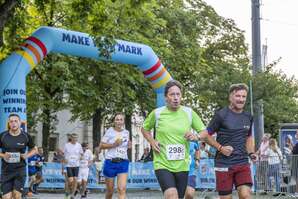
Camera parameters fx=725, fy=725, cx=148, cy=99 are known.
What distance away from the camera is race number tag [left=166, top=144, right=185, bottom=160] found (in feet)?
29.0

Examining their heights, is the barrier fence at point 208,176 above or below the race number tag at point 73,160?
below

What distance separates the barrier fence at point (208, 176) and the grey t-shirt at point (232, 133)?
9.66 metres

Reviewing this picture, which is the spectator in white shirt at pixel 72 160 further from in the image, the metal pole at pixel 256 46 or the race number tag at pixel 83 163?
the metal pole at pixel 256 46

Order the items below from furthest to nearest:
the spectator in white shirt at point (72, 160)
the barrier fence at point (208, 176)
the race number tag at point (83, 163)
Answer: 1. the race number tag at point (83, 163)
2. the spectator in white shirt at point (72, 160)
3. the barrier fence at point (208, 176)

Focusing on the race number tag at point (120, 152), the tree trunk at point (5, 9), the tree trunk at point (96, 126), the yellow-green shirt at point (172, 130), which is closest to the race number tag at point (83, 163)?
the tree trunk at point (5, 9)

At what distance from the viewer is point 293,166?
19.0 m

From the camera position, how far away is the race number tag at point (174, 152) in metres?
8.84

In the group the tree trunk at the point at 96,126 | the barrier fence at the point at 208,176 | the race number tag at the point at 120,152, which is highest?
the tree trunk at the point at 96,126

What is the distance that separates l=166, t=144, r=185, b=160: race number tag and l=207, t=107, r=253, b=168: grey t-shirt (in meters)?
0.74

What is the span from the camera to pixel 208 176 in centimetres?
2425

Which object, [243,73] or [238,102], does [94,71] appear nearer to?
[243,73]

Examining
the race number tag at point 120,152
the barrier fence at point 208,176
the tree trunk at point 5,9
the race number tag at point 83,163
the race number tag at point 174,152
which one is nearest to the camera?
the race number tag at point 174,152

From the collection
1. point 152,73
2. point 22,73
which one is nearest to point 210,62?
point 152,73

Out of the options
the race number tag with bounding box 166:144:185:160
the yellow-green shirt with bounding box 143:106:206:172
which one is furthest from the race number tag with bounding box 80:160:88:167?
the race number tag with bounding box 166:144:185:160
